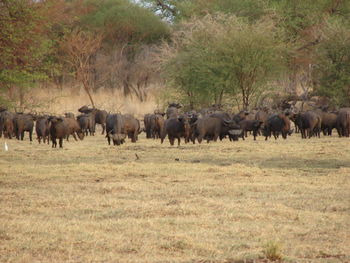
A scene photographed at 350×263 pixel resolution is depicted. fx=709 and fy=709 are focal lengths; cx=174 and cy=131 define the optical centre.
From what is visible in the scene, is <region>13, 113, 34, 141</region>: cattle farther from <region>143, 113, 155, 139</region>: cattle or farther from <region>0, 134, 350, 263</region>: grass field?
<region>0, 134, 350, 263</region>: grass field

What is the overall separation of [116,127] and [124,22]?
30.3 metres

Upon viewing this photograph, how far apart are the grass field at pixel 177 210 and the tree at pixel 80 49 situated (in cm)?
2978

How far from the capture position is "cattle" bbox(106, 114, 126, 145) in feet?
68.8

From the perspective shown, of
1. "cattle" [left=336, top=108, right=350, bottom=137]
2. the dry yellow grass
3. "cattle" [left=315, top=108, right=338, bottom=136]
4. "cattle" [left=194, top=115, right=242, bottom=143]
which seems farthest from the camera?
the dry yellow grass

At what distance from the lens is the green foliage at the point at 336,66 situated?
105 feet

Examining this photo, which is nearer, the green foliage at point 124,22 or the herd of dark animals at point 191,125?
the herd of dark animals at point 191,125

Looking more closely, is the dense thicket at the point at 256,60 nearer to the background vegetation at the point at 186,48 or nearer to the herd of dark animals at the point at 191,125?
the background vegetation at the point at 186,48

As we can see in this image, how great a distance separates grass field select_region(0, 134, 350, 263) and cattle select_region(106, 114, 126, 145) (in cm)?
538

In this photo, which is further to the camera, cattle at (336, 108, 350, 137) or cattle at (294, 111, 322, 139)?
cattle at (294, 111, 322, 139)

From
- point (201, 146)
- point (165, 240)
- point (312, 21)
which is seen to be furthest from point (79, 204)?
point (312, 21)

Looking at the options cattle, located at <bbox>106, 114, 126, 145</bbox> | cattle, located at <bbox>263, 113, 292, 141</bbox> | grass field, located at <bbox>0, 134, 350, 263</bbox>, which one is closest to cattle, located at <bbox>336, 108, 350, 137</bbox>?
cattle, located at <bbox>263, 113, 292, 141</bbox>

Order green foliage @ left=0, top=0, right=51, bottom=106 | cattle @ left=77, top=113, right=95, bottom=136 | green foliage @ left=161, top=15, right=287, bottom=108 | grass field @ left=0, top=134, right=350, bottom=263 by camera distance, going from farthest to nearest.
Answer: green foliage @ left=161, top=15, right=287, bottom=108 → cattle @ left=77, top=113, right=95, bottom=136 → green foliage @ left=0, top=0, right=51, bottom=106 → grass field @ left=0, top=134, right=350, bottom=263

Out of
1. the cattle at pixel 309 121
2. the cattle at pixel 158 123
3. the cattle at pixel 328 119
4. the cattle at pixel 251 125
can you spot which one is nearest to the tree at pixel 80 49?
the cattle at pixel 158 123

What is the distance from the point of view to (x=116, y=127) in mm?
20984
